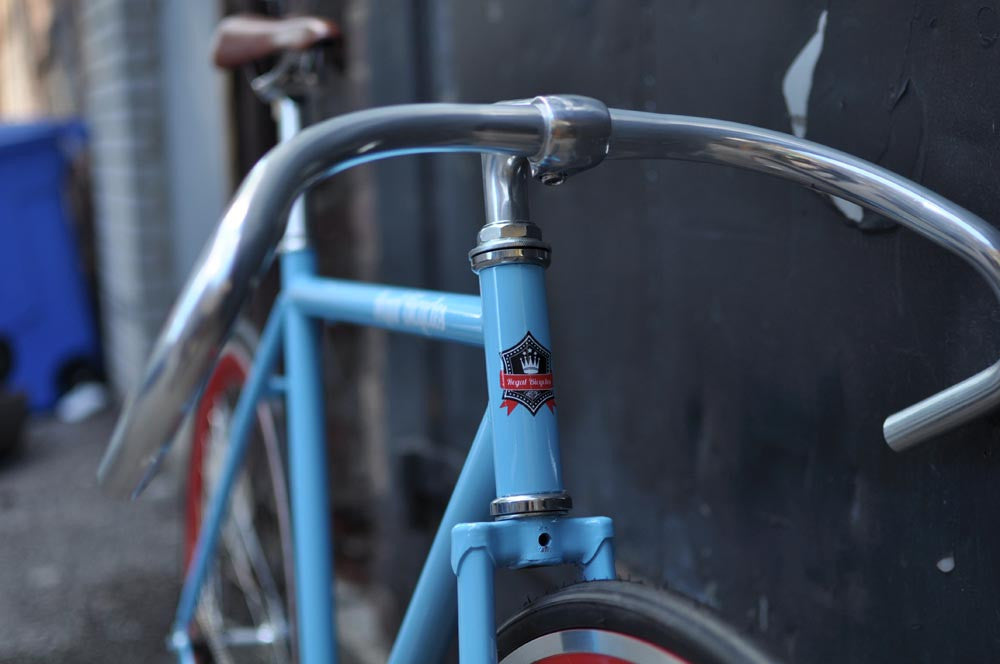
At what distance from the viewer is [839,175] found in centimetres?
82

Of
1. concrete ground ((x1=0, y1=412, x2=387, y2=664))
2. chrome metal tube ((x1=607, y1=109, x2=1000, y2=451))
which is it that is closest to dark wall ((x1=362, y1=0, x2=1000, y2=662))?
chrome metal tube ((x1=607, y1=109, x2=1000, y2=451))

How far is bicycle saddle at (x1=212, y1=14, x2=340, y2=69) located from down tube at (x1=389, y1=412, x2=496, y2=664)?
0.98 meters

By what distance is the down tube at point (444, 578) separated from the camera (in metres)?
0.98

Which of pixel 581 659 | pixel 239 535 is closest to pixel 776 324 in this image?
pixel 581 659

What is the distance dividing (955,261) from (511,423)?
567 mm

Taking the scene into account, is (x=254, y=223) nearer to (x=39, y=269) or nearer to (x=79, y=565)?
(x=79, y=565)

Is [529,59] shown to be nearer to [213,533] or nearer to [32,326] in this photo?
[213,533]

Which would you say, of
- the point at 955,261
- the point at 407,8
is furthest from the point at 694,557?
the point at 407,8

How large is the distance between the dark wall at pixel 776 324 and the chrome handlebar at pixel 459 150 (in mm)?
260

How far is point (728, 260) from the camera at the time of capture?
1.45m

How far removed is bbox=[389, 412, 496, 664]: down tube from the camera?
3.22 feet

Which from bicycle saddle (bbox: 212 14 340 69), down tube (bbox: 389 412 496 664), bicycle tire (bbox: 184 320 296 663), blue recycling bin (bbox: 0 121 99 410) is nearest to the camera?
down tube (bbox: 389 412 496 664)

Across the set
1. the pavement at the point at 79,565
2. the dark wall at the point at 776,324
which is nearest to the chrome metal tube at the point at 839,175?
the dark wall at the point at 776,324

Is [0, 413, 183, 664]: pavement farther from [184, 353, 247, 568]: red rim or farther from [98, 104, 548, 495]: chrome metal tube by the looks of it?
[98, 104, 548, 495]: chrome metal tube
